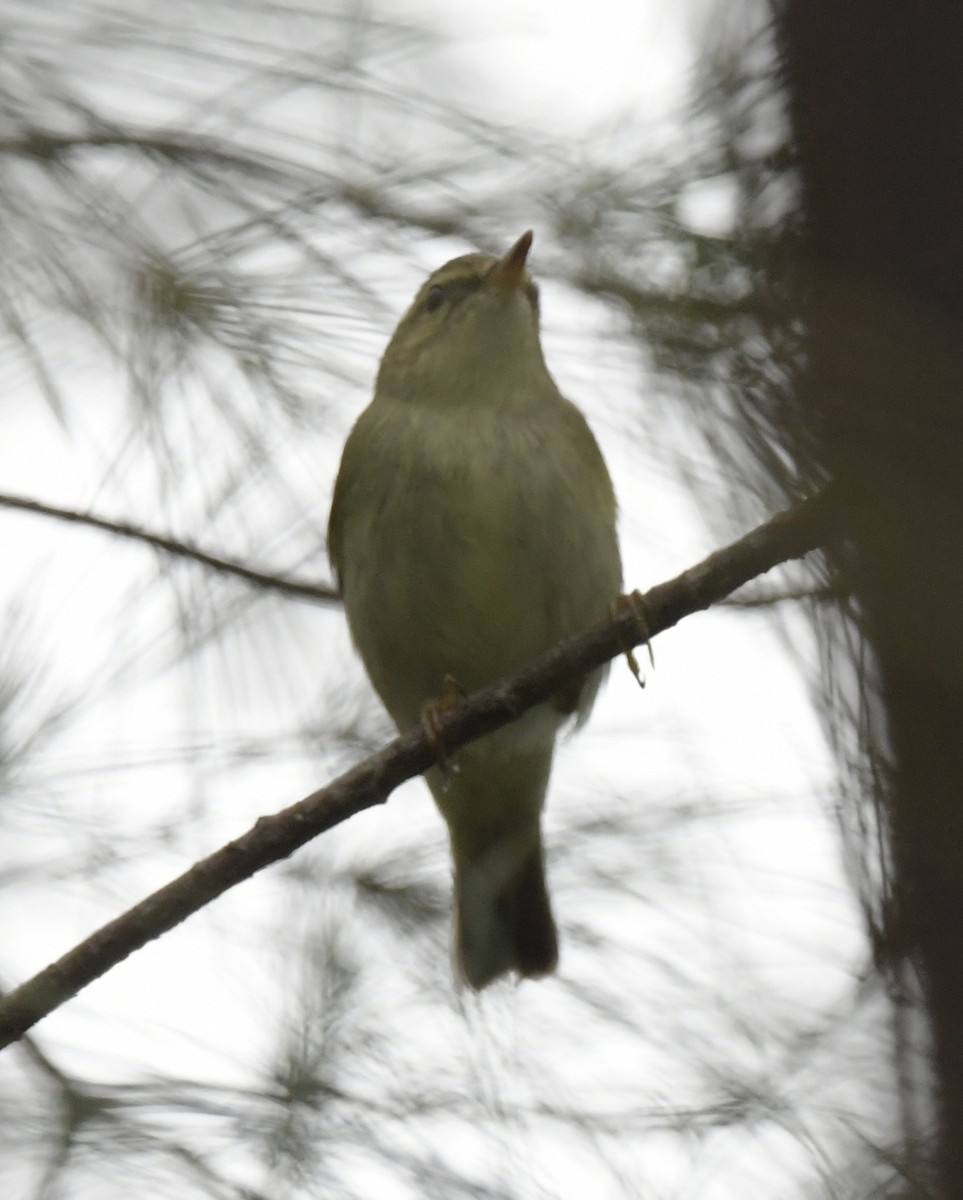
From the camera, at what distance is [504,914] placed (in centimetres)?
331

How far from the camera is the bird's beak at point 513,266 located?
261 cm

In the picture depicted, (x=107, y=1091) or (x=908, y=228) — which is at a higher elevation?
(x=908, y=228)

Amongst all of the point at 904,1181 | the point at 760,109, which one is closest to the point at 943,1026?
the point at 904,1181

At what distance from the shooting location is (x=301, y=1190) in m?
Answer: 2.32

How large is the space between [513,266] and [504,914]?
1.35m

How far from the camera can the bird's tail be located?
3.19 metres

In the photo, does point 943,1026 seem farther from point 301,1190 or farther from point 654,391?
point 301,1190

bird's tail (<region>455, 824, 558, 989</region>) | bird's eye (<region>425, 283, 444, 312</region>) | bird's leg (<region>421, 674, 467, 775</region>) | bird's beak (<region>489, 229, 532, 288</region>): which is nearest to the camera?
bird's leg (<region>421, 674, 467, 775</region>)

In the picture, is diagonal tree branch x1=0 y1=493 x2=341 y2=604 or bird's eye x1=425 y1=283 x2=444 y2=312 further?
bird's eye x1=425 y1=283 x2=444 y2=312

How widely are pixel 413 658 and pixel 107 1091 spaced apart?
1113 millimetres

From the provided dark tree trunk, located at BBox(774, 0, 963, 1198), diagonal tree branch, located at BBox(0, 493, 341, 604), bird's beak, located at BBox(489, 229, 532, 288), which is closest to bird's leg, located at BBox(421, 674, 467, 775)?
diagonal tree branch, located at BBox(0, 493, 341, 604)

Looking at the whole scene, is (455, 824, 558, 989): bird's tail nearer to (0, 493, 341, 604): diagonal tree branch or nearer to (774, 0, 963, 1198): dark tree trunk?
(0, 493, 341, 604): diagonal tree branch

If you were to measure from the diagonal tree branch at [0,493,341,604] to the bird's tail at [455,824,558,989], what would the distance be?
2.30ft

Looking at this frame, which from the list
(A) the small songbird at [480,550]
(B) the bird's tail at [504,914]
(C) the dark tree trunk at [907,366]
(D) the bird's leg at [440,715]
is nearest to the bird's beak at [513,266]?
(A) the small songbird at [480,550]
